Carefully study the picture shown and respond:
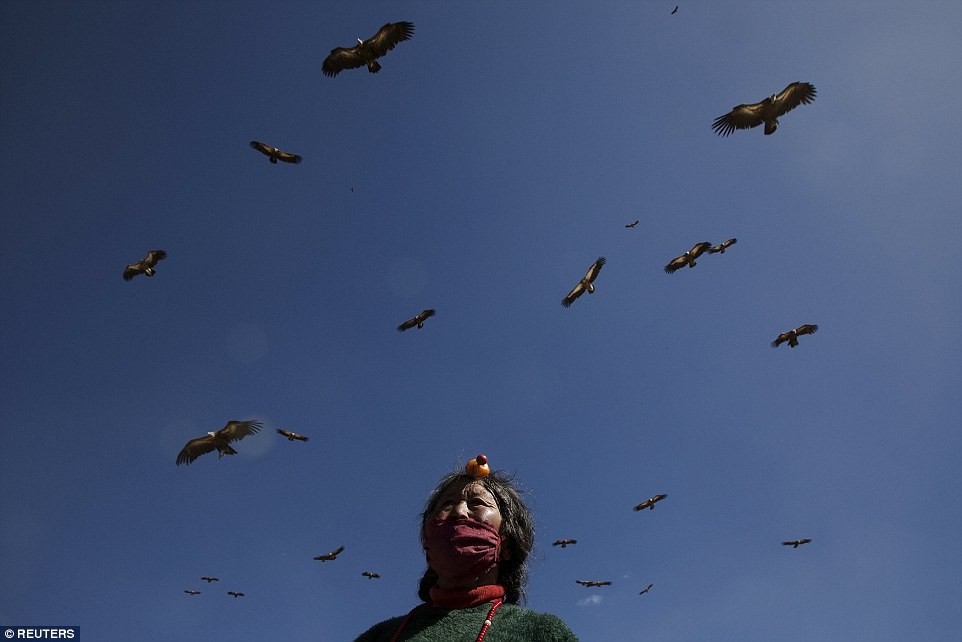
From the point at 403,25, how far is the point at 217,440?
6.28 metres

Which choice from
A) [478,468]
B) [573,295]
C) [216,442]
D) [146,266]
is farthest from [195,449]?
[573,295]

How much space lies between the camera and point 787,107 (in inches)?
341

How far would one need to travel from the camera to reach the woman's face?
12.6ft

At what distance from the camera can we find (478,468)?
14.2 feet

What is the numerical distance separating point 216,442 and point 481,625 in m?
4.22

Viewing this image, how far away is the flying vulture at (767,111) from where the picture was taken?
841 centimetres

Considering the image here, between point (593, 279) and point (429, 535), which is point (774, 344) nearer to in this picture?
point (593, 279)

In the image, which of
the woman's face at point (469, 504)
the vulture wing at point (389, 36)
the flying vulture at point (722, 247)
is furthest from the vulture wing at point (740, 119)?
the woman's face at point (469, 504)

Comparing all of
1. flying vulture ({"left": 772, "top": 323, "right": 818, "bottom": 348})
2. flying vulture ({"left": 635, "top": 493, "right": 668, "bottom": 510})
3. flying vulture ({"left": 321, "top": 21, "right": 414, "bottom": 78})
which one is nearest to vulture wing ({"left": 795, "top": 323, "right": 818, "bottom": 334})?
flying vulture ({"left": 772, "top": 323, "right": 818, "bottom": 348})

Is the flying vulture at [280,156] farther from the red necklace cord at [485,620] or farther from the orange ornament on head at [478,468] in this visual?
the red necklace cord at [485,620]

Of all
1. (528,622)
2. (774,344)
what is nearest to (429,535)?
(528,622)

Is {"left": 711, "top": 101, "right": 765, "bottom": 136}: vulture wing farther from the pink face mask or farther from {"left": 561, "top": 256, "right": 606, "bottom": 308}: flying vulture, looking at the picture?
the pink face mask

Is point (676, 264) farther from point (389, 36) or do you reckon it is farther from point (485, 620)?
point (485, 620)

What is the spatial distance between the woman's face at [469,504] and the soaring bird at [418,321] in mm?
6611
